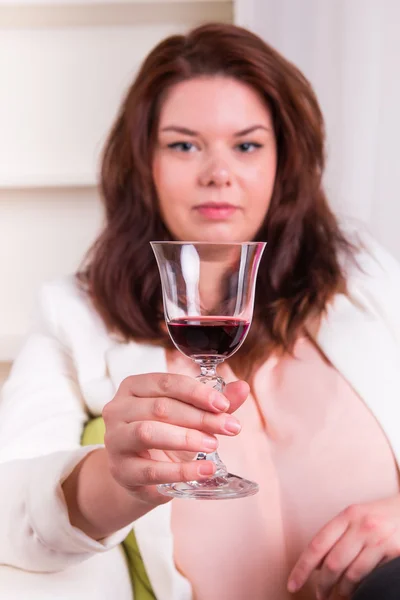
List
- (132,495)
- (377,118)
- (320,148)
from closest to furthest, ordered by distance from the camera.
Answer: (132,495), (320,148), (377,118)

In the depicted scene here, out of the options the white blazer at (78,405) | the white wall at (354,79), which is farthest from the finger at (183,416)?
the white wall at (354,79)

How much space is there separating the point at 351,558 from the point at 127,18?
Answer: 5.89 feet

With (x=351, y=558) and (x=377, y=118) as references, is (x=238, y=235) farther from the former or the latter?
(x=377, y=118)

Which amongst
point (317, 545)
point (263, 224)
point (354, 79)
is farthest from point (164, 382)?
point (354, 79)

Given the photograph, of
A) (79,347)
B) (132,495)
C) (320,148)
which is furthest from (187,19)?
(132,495)

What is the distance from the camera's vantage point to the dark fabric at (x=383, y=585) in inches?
39.6

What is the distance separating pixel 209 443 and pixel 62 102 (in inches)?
70.1

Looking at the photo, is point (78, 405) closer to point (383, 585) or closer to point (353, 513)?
point (353, 513)

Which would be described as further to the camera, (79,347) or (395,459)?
(79,347)

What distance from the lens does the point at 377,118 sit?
7.89 ft

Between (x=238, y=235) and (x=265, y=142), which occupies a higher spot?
(x=265, y=142)

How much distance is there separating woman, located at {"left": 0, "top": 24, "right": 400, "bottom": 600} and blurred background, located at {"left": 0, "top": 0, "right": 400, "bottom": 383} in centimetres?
45

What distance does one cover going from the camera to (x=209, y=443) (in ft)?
3.28

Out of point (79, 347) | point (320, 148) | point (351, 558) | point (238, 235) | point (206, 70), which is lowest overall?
point (351, 558)
